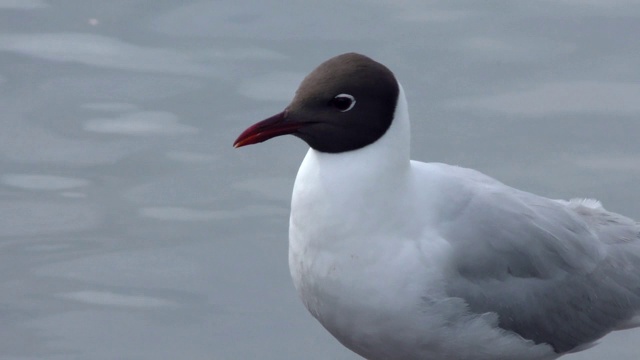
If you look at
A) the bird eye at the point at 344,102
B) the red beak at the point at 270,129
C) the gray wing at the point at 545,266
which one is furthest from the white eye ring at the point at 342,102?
the gray wing at the point at 545,266

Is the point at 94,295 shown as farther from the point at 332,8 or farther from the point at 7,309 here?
the point at 332,8

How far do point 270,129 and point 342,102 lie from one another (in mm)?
312

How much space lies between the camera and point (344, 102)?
5.82 metres

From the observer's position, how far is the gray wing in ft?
20.0

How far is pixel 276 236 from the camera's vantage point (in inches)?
327

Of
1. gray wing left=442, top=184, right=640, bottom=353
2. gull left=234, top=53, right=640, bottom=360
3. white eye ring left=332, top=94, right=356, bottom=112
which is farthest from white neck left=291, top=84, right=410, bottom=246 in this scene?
gray wing left=442, top=184, right=640, bottom=353

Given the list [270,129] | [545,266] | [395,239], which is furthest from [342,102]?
[545,266]

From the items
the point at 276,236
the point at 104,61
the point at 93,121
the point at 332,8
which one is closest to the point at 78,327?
the point at 276,236

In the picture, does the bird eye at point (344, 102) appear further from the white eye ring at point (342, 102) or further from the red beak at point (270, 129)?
the red beak at point (270, 129)

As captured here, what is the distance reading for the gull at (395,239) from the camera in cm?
583

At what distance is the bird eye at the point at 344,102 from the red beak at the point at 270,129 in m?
0.16

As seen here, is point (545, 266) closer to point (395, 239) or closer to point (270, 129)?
point (395, 239)

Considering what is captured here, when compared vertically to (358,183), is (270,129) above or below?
above

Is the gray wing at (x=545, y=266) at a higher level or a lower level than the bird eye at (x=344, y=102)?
lower
